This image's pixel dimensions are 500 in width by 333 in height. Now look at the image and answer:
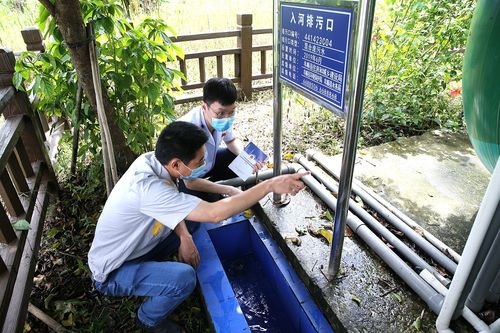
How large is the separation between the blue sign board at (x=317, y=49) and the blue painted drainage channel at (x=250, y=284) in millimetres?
1392

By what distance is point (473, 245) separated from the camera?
160cm

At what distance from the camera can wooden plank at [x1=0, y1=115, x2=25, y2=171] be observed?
7.53ft

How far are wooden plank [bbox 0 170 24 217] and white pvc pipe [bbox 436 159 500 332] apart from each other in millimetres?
2988

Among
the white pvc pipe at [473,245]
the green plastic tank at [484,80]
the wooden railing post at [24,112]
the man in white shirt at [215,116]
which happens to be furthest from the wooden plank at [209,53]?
the white pvc pipe at [473,245]

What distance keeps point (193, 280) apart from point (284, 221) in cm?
97

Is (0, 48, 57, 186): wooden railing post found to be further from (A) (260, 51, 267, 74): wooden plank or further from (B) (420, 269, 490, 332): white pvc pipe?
(A) (260, 51, 267, 74): wooden plank

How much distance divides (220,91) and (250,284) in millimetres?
1693

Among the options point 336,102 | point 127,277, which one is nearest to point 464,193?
point 336,102

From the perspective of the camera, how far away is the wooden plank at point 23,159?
2945mm

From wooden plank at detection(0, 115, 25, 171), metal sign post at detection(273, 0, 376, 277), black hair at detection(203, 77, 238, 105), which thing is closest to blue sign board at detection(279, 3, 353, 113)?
metal sign post at detection(273, 0, 376, 277)

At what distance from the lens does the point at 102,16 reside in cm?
275

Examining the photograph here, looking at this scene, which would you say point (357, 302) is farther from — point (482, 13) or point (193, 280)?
point (482, 13)

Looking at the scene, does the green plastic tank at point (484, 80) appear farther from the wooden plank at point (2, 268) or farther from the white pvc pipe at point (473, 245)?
the wooden plank at point (2, 268)

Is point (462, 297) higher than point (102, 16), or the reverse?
point (102, 16)
